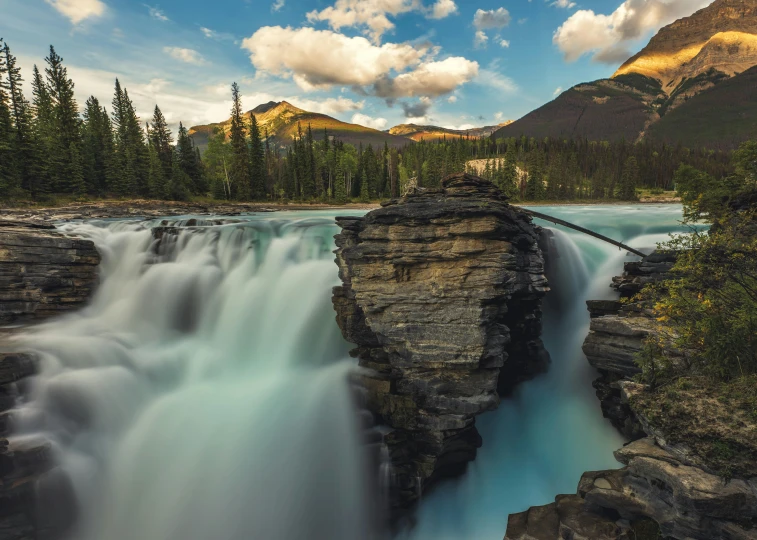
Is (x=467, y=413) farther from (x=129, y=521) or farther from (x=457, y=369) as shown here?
(x=129, y=521)

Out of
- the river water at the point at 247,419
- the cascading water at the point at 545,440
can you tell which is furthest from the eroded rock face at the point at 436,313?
the river water at the point at 247,419

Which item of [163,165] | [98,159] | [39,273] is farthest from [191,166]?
[39,273]

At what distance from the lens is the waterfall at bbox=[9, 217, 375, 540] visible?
417 inches

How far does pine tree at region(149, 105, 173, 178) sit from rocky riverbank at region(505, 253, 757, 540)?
6744 cm

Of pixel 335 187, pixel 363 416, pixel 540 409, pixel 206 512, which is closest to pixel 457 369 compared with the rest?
pixel 363 416

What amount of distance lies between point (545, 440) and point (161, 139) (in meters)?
74.4

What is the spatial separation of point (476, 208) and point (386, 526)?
36.2 feet

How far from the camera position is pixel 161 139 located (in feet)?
208

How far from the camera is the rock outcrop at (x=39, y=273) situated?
15930mm

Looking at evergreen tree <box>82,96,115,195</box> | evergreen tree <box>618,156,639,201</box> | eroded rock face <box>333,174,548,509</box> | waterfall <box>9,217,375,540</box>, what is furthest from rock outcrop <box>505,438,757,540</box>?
evergreen tree <box>618,156,639,201</box>

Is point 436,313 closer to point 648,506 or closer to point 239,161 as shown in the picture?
point 648,506

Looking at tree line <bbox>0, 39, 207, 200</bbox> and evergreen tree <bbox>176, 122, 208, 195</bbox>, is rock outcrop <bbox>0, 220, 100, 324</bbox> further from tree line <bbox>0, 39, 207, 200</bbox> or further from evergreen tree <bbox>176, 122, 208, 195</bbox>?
evergreen tree <bbox>176, 122, 208, 195</bbox>

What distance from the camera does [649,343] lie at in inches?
350

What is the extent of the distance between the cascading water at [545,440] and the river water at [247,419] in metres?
0.05
